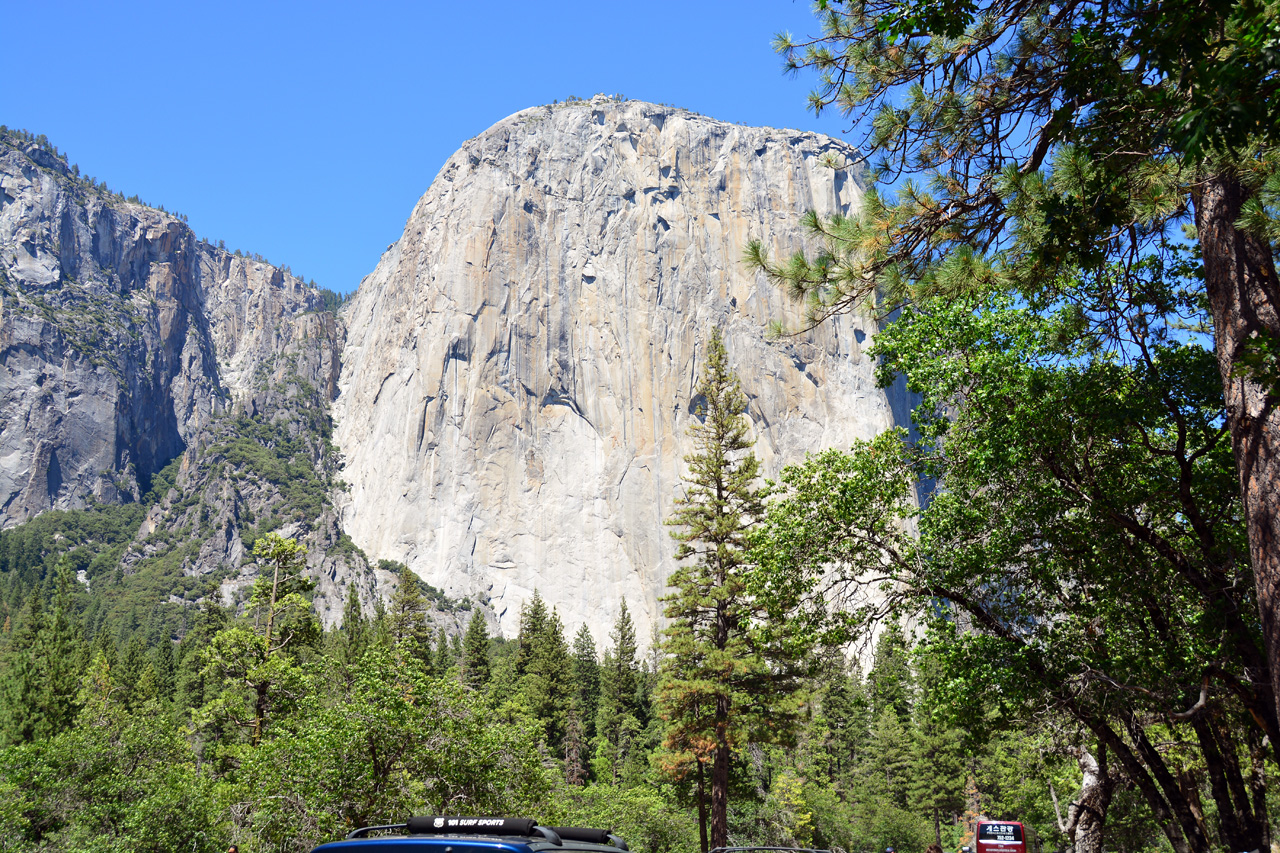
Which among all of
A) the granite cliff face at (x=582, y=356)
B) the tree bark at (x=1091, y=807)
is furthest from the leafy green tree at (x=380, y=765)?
the granite cliff face at (x=582, y=356)

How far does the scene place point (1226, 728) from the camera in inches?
546

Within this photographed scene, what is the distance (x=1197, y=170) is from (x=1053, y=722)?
865 centimetres

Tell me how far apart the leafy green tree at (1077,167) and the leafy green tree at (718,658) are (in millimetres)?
14963

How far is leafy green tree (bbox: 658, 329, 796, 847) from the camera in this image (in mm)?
25078

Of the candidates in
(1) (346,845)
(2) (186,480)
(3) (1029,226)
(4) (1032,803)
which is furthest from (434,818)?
(2) (186,480)

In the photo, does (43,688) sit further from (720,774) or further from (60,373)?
(60,373)

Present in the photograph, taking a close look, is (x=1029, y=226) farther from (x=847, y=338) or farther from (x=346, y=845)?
(x=847, y=338)

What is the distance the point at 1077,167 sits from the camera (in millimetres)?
7777

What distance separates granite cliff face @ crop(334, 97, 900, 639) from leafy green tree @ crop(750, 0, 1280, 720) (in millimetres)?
119250

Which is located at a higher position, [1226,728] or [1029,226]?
[1029,226]

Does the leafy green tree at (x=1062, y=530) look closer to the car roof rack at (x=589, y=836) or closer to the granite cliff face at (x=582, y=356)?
the car roof rack at (x=589, y=836)

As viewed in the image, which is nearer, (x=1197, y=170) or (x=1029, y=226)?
(x=1197, y=170)

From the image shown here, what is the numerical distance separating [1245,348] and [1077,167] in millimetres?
2132

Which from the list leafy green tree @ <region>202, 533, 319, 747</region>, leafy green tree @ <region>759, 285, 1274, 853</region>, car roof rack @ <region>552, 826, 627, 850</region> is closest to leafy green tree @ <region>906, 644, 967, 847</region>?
leafy green tree @ <region>202, 533, 319, 747</region>
